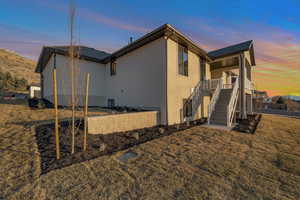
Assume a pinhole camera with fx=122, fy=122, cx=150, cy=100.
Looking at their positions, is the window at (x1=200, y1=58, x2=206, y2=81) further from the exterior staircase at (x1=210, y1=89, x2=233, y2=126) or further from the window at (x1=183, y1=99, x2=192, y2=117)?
the window at (x1=183, y1=99, x2=192, y2=117)

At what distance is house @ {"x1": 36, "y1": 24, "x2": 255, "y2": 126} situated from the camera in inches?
299

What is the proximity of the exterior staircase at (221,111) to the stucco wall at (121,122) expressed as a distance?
3834 mm

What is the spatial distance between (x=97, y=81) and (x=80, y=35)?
9498 millimetres

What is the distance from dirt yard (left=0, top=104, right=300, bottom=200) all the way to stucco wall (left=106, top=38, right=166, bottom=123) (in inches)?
155

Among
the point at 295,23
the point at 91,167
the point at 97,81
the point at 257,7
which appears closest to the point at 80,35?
the point at 91,167

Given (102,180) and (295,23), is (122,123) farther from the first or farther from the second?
(295,23)

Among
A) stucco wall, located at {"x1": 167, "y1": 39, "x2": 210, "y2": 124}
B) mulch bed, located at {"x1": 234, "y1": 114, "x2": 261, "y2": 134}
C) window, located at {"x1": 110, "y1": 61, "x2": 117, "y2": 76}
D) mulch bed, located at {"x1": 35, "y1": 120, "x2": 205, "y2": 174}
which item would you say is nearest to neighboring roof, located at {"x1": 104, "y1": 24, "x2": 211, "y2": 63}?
stucco wall, located at {"x1": 167, "y1": 39, "x2": 210, "y2": 124}

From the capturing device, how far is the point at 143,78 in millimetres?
8734

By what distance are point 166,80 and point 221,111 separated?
170 inches

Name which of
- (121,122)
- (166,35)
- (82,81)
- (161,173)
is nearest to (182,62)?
(166,35)

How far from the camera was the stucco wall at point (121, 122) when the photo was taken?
527 centimetres

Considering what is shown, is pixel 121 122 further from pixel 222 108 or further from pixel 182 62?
pixel 222 108

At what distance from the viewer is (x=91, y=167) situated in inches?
124

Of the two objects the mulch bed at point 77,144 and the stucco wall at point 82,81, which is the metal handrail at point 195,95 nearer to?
the mulch bed at point 77,144
